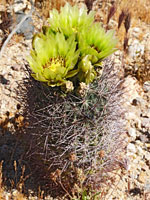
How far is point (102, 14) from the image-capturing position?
4656mm

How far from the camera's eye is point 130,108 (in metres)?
3.16

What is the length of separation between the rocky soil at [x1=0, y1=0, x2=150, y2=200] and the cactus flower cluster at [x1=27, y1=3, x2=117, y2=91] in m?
0.41

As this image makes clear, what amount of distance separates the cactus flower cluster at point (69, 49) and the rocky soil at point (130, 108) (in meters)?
0.41

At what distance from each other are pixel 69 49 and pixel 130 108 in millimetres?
1792

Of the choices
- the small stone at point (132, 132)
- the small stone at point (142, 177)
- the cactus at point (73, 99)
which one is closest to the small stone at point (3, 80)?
the cactus at point (73, 99)

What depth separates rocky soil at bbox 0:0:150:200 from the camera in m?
2.44

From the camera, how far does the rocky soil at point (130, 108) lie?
8.00 ft

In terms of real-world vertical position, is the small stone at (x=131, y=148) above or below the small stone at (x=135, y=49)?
below

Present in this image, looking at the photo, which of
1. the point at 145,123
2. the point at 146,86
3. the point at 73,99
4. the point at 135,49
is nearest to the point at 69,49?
the point at 73,99

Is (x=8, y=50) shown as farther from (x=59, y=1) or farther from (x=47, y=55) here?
(x=47, y=55)

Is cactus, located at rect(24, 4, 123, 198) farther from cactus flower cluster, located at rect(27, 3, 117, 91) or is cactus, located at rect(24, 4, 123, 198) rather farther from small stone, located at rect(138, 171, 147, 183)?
small stone, located at rect(138, 171, 147, 183)

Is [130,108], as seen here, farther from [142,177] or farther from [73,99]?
[73,99]

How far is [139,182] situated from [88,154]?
0.86 metres

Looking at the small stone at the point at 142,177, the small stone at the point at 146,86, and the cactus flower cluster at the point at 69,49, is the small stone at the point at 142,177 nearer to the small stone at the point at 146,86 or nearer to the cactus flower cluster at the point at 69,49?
the small stone at the point at 146,86
